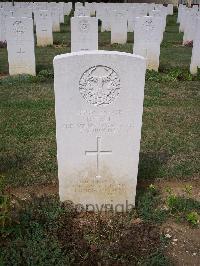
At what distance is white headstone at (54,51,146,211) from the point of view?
379 cm

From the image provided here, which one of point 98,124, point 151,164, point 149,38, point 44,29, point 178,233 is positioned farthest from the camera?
point 44,29

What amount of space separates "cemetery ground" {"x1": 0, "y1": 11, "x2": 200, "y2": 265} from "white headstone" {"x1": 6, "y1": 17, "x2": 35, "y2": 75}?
1743 mm

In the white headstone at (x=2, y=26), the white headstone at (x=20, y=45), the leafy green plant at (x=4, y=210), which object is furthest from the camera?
the white headstone at (x=2, y=26)

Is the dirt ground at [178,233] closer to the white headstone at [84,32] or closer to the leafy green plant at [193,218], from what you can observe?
the leafy green plant at [193,218]

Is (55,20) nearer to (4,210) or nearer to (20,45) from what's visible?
(20,45)

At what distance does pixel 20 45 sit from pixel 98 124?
6862 mm

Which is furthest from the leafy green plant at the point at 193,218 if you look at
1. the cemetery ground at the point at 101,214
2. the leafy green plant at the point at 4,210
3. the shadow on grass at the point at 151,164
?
the leafy green plant at the point at 4,210

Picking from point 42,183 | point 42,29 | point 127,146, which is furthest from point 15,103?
point 42,29

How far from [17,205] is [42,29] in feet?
39.6

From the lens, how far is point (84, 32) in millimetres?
10703

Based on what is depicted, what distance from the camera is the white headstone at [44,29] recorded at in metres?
15.0

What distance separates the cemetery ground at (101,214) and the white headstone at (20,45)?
1.74m

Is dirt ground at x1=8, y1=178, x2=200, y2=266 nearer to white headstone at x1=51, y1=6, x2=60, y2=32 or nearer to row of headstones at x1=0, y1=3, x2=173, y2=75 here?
row of headstones at x1=0, y1=3, x2=173, y2=75

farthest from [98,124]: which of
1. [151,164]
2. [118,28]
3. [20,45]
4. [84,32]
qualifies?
[118,28]
